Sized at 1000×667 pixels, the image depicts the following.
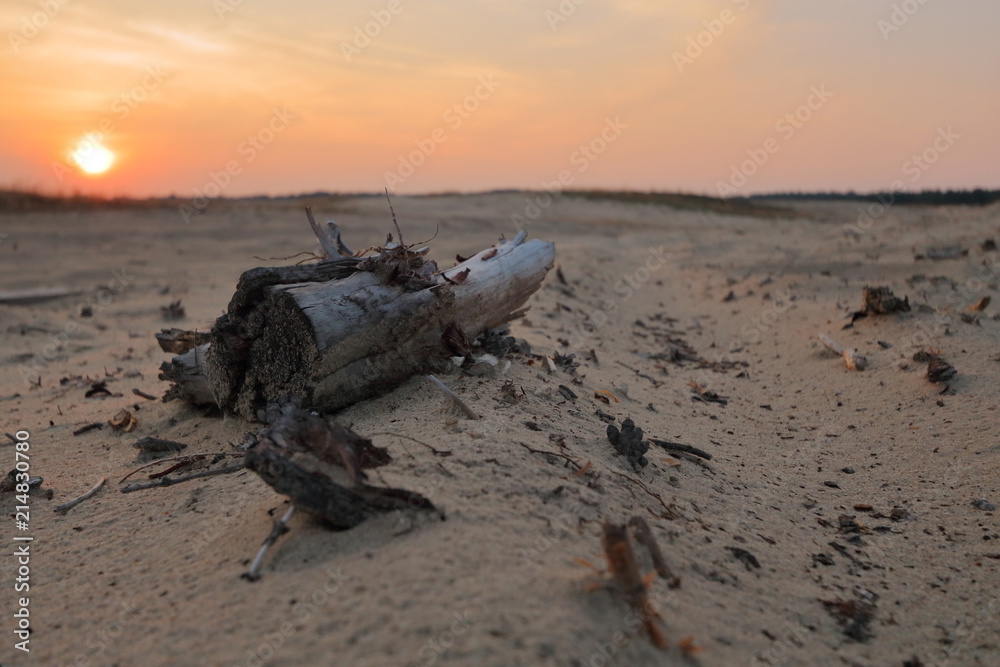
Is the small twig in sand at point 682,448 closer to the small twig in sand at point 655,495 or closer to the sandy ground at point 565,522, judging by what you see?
the sandy ground at point 565,522

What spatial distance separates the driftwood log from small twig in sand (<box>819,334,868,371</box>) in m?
3.44

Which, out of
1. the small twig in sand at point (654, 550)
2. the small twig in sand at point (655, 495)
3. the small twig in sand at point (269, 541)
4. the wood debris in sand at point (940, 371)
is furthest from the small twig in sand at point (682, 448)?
the wood debris in sand at point (940, 371)

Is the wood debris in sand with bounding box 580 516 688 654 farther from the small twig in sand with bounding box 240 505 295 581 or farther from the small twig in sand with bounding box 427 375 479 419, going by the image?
the small twig in sand with bounding box 427 375 479 419

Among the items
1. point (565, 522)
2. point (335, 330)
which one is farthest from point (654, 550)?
point (335, 330)

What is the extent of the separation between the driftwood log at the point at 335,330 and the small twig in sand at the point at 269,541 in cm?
Result: 115

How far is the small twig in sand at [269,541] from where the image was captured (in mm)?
2264

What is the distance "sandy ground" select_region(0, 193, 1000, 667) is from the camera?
200 cm

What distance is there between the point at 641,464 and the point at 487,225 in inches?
820

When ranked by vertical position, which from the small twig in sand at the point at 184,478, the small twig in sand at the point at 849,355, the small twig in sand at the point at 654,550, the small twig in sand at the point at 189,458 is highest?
the small twig in sand at the point at 849,355

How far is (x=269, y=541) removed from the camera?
2.35 metres

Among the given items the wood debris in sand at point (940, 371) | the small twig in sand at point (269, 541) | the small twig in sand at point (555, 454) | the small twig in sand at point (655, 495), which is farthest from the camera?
the wood debris in sand at point (940, 371)

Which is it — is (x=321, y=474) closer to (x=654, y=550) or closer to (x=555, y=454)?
(x=555, y=454)

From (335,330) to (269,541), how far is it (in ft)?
4.36

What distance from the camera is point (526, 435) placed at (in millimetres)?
3154
